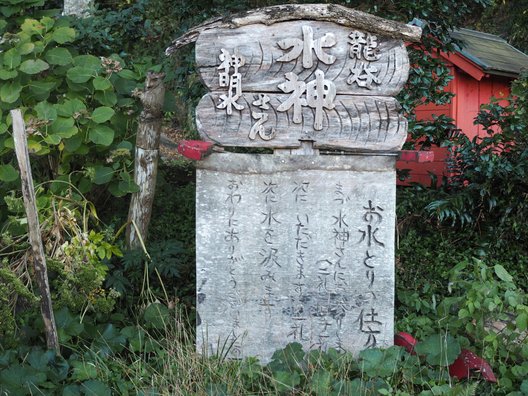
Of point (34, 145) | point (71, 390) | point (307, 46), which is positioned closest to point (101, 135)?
point (34, 145)

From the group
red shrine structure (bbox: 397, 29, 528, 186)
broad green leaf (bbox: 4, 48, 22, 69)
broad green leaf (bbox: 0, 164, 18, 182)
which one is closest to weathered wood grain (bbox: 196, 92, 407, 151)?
broad green leaf (bbox: 4, 48, 22, 69)

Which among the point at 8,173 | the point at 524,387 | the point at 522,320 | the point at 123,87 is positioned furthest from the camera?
the point at 123,87

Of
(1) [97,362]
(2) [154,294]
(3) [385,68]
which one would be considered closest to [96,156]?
(2) [154,294]

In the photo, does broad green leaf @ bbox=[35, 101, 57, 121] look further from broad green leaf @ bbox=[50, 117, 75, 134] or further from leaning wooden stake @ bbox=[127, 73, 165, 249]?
leaning wooden stake @ bbox=[127, 73, 165, 249]

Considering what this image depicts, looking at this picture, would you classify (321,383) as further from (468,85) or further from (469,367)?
(468,85)

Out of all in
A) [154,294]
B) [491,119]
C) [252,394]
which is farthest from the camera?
[491,119]

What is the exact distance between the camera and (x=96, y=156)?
6074 millimetres

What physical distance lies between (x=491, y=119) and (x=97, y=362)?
172 inches

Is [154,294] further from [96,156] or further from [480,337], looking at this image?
[480,337]

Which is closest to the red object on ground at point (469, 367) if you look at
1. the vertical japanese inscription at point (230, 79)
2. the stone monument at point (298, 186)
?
the stone monument at point (298, 186)

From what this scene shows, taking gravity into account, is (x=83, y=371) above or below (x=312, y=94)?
below

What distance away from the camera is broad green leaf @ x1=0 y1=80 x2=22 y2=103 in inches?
217

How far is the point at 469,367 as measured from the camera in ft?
14.0

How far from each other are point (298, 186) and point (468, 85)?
227 inches
